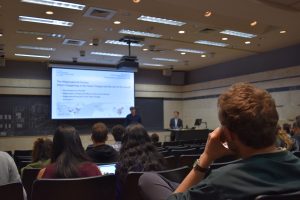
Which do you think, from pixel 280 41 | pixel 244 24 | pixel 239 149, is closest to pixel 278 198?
pixel 239 149

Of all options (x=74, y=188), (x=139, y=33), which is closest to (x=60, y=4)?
(x=139, y=33)

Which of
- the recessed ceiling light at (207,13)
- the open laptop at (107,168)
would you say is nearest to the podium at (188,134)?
the recessed ceiling light at (207,13)

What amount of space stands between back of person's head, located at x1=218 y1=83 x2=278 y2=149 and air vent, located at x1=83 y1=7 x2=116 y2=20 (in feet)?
18.8

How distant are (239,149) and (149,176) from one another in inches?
20.5

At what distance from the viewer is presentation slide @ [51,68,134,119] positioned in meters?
11.2

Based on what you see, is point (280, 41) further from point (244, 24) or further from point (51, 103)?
point (51, 103)

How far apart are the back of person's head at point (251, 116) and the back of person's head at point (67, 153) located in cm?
159

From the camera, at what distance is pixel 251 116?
102 cm

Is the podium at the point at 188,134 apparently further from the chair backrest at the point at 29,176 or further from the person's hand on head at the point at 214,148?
the person's hand on head at the point at 214,148

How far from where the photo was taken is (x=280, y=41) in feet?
30.9

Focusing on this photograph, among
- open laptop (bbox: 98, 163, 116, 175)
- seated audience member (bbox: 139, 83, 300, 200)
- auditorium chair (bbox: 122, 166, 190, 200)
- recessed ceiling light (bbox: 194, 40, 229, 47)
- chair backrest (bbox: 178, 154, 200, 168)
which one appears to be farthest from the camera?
recessed ceiling light (bbox: 194, 40, 229, 47)

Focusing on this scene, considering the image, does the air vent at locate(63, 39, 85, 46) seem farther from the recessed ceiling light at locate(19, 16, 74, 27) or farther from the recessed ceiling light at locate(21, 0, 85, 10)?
the recessed ceiling light at locate(21, 0, 85, 10)

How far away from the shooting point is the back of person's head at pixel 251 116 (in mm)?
1027

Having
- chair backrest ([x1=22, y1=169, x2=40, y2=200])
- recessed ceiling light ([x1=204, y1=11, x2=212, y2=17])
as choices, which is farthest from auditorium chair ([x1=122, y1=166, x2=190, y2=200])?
recessed ceiling light ([x1=204, y1=11, x2=212, y2=17])
